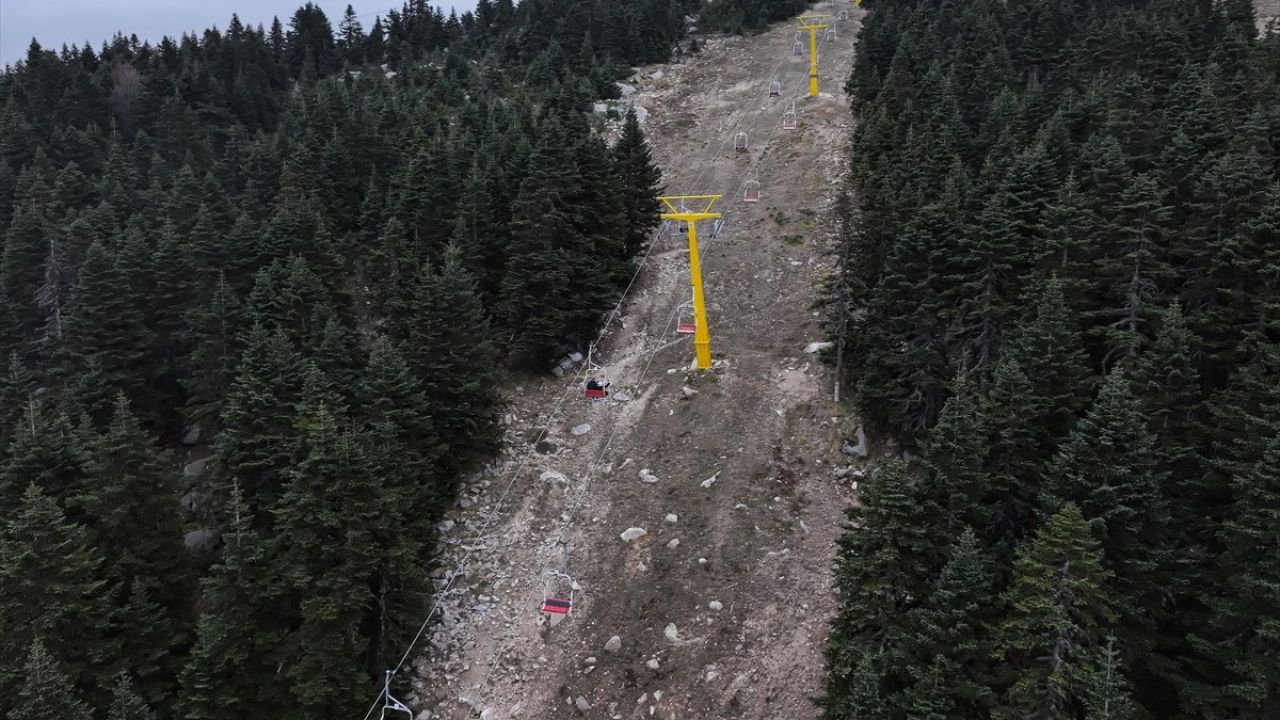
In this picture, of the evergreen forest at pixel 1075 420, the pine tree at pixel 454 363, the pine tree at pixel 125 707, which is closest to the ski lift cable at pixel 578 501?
the pine tree at pixel 454 363

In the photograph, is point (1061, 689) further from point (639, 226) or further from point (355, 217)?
point (355, 217)

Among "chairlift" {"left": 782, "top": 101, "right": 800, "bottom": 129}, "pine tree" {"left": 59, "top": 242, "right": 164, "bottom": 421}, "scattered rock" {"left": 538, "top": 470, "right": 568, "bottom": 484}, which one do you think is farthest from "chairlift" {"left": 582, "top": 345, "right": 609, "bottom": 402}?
"chairlift" {"left": 782, "top": 101, "right": 800, "bottom": 129}

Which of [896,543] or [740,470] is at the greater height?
[896,543]

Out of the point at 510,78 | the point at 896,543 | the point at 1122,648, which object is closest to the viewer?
the point at 1122,648

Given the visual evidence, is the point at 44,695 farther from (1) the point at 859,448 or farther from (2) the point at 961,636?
(1) the point at 859,448

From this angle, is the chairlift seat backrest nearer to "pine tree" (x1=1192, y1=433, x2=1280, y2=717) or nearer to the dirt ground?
the dirt ground

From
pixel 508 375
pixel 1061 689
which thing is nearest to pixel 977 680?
pixel 1061 689
